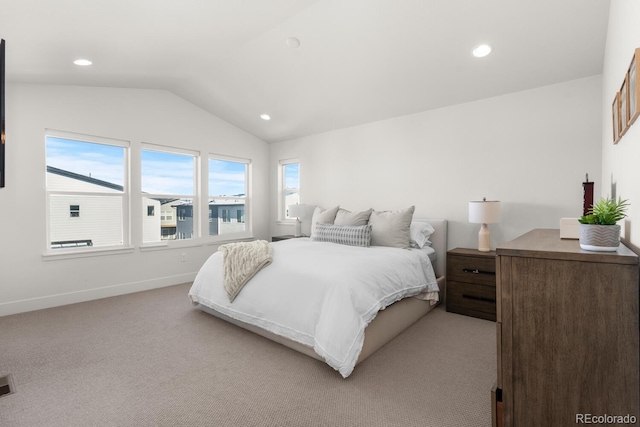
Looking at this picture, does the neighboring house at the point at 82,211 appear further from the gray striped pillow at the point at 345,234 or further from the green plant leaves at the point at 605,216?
the green plant leaves at the point at 605,216

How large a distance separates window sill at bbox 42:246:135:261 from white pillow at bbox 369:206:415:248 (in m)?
3.22

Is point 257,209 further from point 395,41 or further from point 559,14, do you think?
point 559,14

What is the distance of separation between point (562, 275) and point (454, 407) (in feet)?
3.54

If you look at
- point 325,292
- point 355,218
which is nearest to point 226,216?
point 355,218

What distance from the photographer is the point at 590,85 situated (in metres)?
3.04

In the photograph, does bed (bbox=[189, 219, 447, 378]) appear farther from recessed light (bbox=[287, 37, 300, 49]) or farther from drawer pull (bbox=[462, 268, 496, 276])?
recessed light (bbox=[287, 37, 300, 49])

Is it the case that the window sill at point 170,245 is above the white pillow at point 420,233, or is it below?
below

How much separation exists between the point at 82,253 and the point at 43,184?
880 mm

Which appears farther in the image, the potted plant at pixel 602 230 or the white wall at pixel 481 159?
the white wall at pixel 481 159

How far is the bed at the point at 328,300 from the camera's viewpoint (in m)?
2.14

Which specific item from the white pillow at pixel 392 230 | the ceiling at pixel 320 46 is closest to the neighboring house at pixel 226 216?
the ceiling at pixel 320 46

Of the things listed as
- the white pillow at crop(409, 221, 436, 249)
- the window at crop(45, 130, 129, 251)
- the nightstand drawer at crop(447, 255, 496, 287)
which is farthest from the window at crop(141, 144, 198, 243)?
the nightstand drawer at crop(447, 255, 496, 287)

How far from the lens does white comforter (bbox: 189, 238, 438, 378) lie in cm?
213

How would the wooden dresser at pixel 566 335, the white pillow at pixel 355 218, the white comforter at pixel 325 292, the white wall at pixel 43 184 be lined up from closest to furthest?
the wooden dresser at pixel 566 335, the white comforter at pixel 325 292, the white wall at pixel 43 184, the white pillow at pixel 355 218
